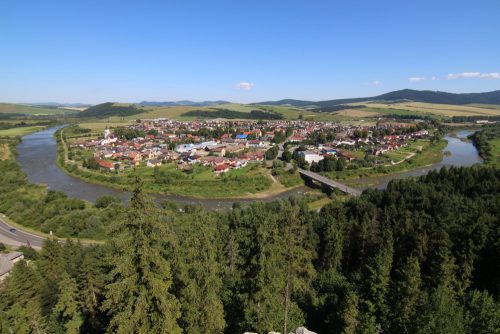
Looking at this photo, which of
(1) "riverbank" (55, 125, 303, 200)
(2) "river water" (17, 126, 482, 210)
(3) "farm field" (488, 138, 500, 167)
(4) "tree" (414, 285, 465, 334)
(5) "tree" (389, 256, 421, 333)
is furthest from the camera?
(3) "farm field" (488, 138, 500, 167)

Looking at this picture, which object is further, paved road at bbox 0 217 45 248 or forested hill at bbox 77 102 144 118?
forested hill at bbox 77 102 144 118

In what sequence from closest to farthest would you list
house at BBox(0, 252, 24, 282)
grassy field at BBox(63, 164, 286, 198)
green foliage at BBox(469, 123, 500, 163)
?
house at BBox(0, 252, 24, 282) < grassy field at BBox(63, 164, 286, 198) < green foliage at BBox(469, 123, 500, 163)

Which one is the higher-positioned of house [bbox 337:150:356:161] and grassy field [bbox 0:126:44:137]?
grassy field [bbox 0:126:44:137]

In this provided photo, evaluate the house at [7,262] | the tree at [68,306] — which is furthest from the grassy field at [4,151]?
the tree at [68,306]

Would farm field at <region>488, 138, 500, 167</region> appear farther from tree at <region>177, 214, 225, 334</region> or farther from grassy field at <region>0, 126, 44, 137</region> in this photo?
grassy field at <region>0, 126, 44, 137</region>

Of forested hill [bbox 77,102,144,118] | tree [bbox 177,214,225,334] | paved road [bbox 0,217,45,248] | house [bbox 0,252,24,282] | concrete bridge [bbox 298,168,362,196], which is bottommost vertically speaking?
paved road [bbox 0,217,45,248]

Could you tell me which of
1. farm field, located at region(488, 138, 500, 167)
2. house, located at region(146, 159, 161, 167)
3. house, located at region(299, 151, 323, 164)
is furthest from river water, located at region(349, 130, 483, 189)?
house, located at region(146, 159, 161, 167)
